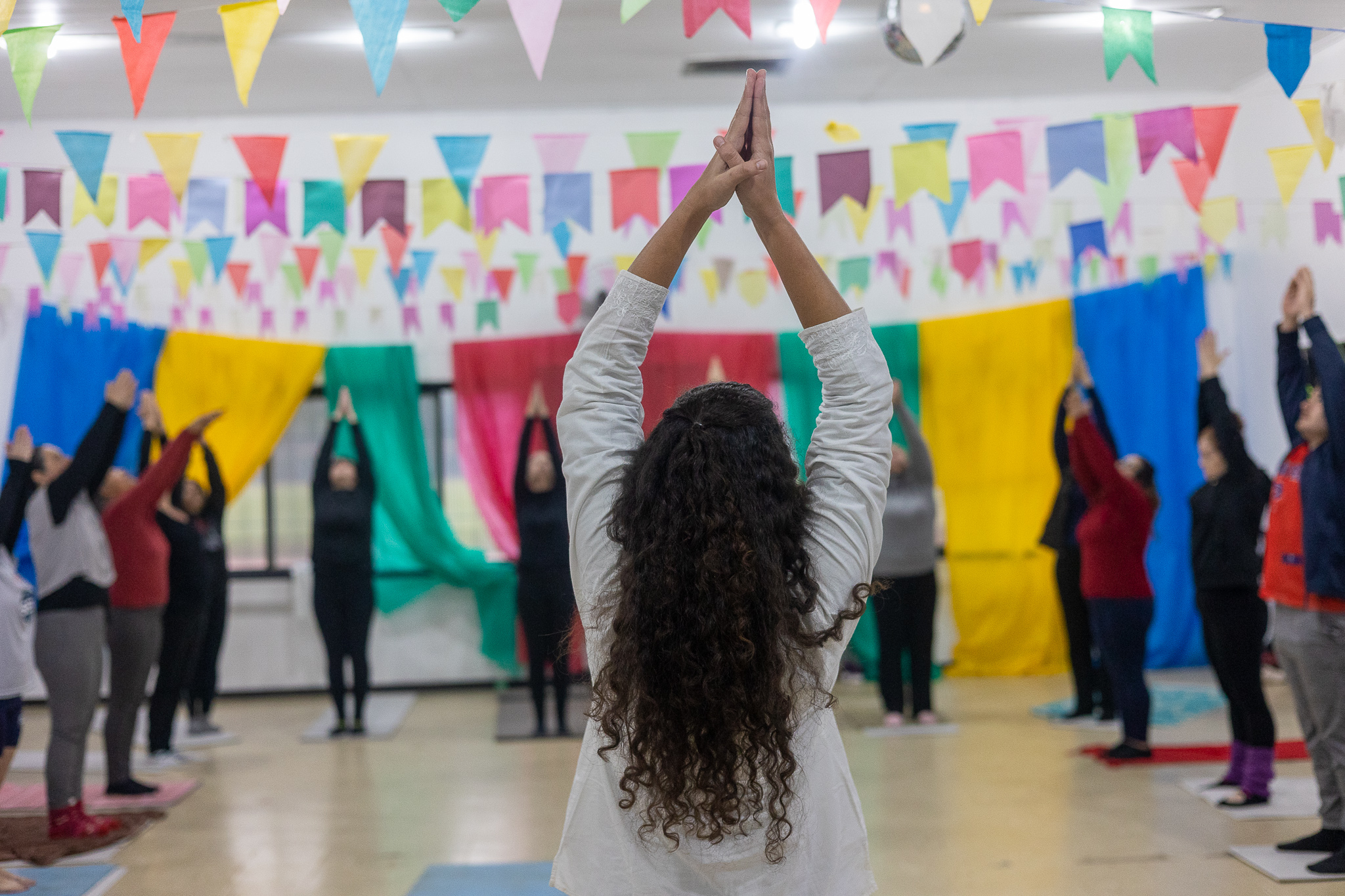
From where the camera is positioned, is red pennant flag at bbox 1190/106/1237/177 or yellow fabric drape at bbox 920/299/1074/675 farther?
yellow fabric drape at bbox 920/299/1074/675

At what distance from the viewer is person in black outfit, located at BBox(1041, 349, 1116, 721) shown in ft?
17.4

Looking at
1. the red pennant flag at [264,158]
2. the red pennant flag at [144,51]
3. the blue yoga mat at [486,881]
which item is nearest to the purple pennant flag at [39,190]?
the red pennant flag at [264,158]

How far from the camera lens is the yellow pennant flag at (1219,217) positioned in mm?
5621

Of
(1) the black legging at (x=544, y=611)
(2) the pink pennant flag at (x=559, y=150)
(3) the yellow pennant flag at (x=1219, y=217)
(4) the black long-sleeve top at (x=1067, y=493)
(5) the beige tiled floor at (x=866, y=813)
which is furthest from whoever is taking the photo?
(3) the yellow pennant flag at (x=1219, y=217)

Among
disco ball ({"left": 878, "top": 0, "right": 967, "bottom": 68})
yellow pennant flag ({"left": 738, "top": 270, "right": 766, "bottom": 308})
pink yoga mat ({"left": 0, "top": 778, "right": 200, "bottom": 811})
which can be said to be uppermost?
disco ball ({"left": 878, "top": 0, "right": 967, "bottom": 68})

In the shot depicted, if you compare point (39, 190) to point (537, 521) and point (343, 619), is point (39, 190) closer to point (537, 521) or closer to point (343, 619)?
point (343, 619)

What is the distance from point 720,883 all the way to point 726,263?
18.1ft

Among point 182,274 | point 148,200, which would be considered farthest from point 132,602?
point 182,274

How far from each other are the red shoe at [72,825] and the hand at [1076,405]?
4.19 metres

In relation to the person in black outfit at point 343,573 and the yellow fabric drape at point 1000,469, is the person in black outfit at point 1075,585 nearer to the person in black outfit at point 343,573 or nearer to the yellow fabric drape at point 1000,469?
the yellow fabric drape at point 1000,469

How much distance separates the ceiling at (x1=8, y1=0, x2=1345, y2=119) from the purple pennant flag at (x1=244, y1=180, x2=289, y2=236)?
702 millimetres

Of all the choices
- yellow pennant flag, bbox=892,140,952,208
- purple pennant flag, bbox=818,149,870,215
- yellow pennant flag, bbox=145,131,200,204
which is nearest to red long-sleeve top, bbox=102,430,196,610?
yellow pennant flag, bbox=145,131,200,204

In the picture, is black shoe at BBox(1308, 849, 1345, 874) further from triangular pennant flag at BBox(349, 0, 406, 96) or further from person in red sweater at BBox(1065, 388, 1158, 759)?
triangular pennant flag at BBox(349, 0, 406, 96)

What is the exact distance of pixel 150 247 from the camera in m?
5.40
